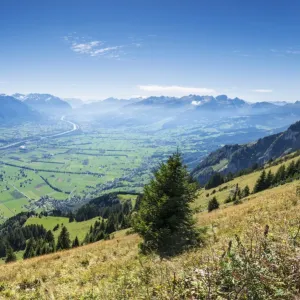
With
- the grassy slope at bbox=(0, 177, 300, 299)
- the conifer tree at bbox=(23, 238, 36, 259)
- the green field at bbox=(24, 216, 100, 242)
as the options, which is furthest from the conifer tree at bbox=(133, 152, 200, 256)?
the green field at bbox=(24, 216, 100, 242)

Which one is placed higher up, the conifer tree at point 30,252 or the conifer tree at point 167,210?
the conifer tree at point 167,210

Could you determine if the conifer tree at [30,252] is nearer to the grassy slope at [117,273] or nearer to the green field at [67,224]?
the green field at [67,224]

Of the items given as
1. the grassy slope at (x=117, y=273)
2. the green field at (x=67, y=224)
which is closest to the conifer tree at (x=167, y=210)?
the grassy slope at (x=117, y=273)

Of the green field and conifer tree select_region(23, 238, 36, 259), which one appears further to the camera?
the green field

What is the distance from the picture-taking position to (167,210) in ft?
60.4

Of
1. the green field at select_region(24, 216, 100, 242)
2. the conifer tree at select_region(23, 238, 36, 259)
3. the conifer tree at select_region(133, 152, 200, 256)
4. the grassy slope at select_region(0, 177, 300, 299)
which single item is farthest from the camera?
the green field at select_region(24, 216, 100, 242)

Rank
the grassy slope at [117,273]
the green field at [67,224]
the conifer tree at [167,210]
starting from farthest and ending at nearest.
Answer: the green field at [67,224] → the conifer tree at [167,210] → the grassy slope at [117,273]

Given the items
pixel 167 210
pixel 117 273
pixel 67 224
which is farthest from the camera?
pixel 67 224

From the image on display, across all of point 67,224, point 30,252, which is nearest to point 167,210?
point 30,252

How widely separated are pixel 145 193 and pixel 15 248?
134471mm

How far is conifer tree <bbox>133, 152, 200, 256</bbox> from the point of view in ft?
57.2

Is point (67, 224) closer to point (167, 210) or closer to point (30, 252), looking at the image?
point (30, 252)

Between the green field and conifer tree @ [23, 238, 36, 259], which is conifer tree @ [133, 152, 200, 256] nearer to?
conifer tree @ [23, 238, 36, 259]

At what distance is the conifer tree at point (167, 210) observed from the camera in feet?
57.2
